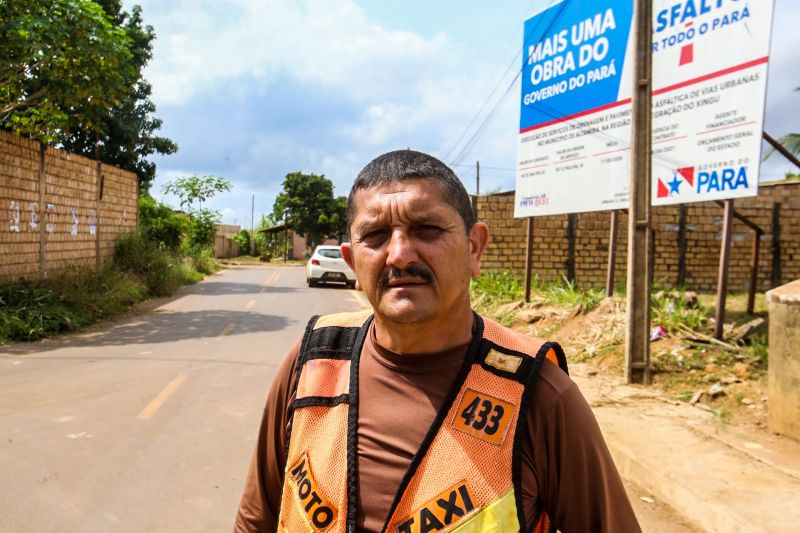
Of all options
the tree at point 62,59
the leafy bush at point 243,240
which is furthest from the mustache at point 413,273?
the leafy bush at point 243,240

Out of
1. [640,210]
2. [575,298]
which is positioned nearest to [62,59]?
[575,298]

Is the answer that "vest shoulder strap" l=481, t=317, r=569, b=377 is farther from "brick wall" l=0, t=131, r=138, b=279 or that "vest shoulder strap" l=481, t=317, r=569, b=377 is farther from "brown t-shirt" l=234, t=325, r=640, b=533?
"brick wall" l=0, t=131, r=138, b=279

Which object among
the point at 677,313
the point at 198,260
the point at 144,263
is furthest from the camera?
the point at 198,260

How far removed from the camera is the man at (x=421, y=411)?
4.66 feet

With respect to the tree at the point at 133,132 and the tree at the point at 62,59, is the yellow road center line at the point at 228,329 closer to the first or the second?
the tree at the point at 62,59

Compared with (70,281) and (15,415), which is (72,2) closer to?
(70,281)

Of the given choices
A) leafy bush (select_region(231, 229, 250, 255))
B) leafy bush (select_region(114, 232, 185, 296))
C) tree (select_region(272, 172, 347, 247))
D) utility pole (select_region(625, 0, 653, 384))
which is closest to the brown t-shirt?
utility pole (select_region(625, 0, 653, 384))

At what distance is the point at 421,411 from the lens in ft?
5.00

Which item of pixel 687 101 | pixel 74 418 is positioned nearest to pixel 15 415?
pixel 74 418

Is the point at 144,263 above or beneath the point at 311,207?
beneath

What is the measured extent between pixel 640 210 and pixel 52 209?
11.3 m

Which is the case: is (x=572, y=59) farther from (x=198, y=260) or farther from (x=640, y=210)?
(x=198, y=260)

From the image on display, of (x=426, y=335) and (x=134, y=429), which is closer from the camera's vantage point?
(x=426, y=335)

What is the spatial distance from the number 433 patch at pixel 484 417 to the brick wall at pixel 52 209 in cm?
1128
